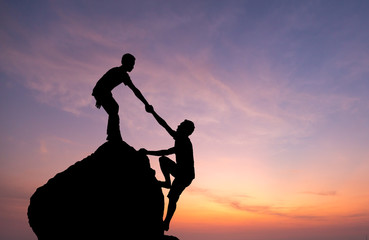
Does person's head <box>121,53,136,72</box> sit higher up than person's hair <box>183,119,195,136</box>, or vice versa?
person's head <box>121,53,136,72</box>

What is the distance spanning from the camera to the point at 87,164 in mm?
8711

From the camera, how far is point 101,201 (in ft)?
26.4

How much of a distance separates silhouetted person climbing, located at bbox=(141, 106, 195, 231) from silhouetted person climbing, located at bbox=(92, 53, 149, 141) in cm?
104

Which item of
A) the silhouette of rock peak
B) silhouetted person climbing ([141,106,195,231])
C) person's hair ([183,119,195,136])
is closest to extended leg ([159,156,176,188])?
silhouetted person climbing ([141,106,195,231])

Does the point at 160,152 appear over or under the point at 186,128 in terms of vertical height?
under

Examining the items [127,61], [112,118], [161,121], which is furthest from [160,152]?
[127,61]

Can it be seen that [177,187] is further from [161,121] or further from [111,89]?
[111,89]

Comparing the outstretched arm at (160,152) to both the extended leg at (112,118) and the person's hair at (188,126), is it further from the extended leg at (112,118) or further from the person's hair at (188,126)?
the extended leg at (112,118)

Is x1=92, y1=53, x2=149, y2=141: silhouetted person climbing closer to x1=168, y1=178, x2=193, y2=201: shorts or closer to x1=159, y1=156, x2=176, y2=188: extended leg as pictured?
x1=159, y1=156, x2=176, y2=188: extended leg

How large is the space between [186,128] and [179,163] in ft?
3.78

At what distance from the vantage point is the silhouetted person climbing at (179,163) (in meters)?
9.30

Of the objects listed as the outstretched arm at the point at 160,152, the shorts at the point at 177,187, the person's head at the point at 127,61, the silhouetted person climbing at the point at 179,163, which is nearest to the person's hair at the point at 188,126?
the silhouetted person climbing at the point at 179,163

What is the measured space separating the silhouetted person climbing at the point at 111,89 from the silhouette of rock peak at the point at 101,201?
0.57 m

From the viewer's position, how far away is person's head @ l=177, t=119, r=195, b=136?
31.1 feet
